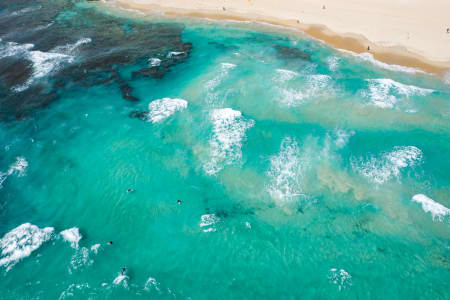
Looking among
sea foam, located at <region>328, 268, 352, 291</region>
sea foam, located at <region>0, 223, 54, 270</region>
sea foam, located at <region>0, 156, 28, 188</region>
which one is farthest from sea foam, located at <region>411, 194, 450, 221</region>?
sea foam, located at <region>0, 156, 28, 188</region>

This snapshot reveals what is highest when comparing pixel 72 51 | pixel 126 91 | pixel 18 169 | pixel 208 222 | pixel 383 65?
pixel 383 65

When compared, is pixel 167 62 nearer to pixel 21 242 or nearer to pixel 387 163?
pixel 21 242

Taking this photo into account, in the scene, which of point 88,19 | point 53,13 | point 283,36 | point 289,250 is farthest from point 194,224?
point 53,13

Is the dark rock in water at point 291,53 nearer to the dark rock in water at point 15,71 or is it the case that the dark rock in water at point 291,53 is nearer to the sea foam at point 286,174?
the sea foam at point 286,174

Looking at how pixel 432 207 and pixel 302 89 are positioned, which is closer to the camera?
pixel 432 207

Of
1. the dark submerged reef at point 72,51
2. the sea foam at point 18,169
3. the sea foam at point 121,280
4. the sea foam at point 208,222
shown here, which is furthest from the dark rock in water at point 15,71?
the sea foam at point 208,222

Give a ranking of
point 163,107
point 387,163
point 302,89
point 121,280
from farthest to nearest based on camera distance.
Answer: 1. point 302,89
2. point 163,107
3. point 387,163
4. point 121,280

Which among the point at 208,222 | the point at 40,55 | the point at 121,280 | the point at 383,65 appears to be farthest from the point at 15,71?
the point at 383,65
